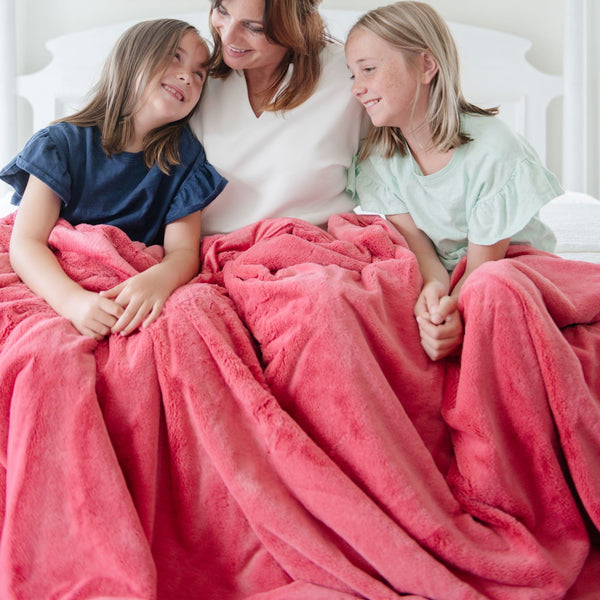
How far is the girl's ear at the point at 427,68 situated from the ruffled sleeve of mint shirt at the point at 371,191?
19 cm

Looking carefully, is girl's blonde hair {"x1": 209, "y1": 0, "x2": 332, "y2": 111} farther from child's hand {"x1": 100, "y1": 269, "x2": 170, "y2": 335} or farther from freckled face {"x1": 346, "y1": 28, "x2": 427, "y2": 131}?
child's hand {"x1": 100, "y1": 269, "x2": 170, "y2": 335}

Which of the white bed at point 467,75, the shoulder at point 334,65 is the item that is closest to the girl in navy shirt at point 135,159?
the shoulder at point 334,65

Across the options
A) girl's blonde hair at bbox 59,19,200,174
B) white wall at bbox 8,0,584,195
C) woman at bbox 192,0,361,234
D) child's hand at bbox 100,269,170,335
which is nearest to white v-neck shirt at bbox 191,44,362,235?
woman at bbox 192,0,361,234

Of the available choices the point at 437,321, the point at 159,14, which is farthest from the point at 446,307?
the point at 159,14

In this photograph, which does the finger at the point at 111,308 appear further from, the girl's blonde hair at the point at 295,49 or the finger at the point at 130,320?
the girl's blonde hair at the point at 295,49

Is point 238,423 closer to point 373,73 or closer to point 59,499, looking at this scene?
point 59,499

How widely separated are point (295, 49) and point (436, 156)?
1.15 feet

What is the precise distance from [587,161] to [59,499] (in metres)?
2.34

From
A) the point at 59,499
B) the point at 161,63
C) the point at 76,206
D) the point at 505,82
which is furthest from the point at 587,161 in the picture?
the point at 59,499

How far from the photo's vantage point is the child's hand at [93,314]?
2.83 ft

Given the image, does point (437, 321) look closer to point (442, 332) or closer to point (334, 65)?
point (442, 332)

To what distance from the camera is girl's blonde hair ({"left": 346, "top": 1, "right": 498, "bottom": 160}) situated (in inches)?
45.1

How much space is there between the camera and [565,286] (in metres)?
0.97

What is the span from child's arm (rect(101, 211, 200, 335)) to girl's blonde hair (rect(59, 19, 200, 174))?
0.40ft
